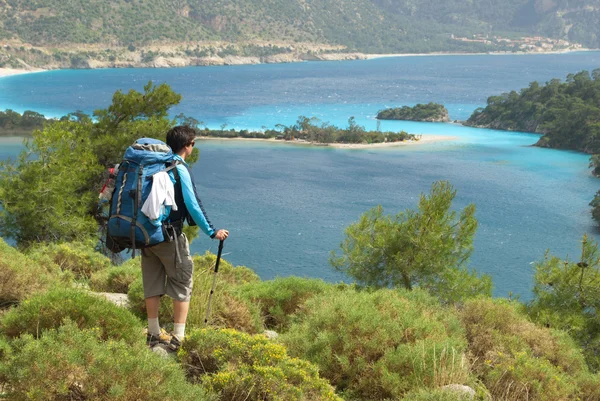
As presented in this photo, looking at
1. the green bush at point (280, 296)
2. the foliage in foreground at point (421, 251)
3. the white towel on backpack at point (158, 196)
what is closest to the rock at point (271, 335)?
the green bush at point (280, 296)

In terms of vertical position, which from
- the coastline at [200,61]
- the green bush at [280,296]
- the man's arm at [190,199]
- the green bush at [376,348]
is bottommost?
the green bush at [280,296]

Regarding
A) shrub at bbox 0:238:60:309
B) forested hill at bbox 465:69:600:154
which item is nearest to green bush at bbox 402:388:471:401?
shrub at bbox 0:238:60:309

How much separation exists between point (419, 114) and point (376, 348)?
8384 centimetres

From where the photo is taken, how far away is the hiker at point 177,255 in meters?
4.29

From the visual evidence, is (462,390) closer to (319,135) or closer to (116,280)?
(116,280)

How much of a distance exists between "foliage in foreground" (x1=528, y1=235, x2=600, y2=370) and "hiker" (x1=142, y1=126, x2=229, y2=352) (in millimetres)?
5489

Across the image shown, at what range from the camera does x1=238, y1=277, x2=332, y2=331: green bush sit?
6941 millimetres

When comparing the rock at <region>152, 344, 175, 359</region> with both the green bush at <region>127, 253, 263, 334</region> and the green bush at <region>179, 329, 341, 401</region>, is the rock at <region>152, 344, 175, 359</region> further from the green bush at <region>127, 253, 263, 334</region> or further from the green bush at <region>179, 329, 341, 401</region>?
the green bush at <region>127, 253, 263, 334</region>

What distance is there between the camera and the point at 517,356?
5055 millimetres

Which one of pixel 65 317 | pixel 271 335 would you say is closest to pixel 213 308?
pixel 271 335

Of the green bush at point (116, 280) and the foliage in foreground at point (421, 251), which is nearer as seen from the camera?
the green bush at point (116, 280)

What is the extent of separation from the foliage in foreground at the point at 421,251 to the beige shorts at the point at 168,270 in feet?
23.6

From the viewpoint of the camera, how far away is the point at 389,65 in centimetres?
17562

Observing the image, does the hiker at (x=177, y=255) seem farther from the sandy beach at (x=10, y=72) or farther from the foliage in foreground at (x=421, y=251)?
the sandy beach at (x=10, y=72)
